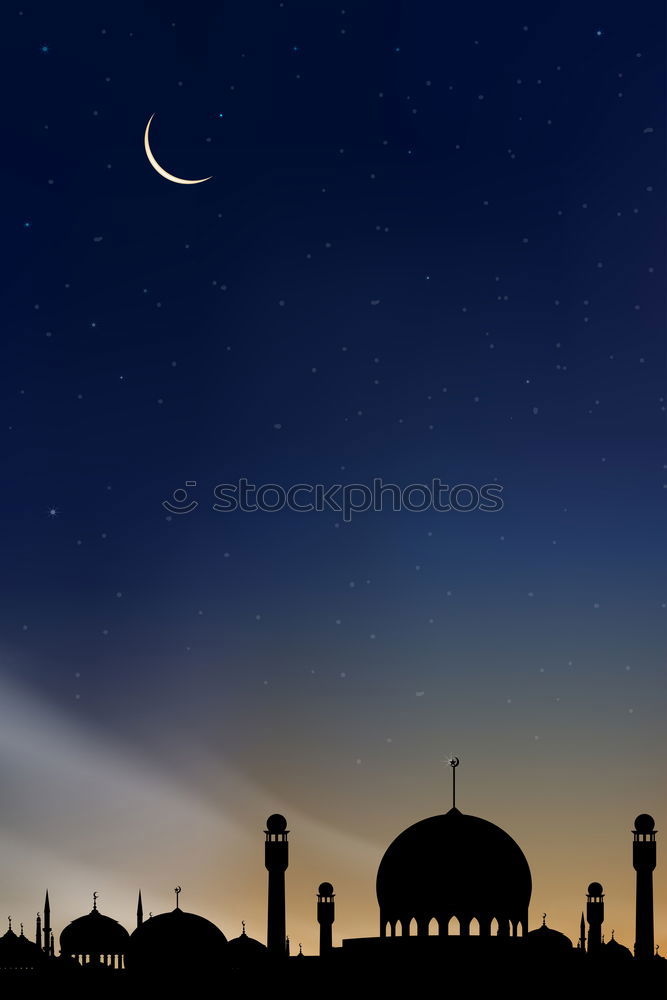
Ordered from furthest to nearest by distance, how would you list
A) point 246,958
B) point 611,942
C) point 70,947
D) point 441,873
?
point 70,947, point 611,942, point 246,958, point 441,873

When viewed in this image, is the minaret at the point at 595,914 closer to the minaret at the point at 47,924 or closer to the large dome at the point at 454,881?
the large dome at the point at 454,881

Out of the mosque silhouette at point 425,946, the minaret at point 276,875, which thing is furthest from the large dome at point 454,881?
the minaret at point 276,875

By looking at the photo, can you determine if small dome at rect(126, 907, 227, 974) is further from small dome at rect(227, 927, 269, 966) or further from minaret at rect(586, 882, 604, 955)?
minaret at rect(586, 882, 604, 955)

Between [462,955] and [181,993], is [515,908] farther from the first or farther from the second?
[181,993]

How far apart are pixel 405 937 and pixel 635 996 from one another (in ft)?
17.6

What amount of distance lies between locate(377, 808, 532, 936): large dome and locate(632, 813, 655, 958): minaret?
5.82 meters

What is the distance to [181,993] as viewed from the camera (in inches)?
1478

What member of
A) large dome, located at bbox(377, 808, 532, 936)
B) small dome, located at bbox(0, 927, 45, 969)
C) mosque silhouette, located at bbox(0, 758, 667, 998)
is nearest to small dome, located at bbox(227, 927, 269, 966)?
mosque silhouette, located at bbox(0, 758, 667, 998)

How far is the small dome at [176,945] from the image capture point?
131 feet

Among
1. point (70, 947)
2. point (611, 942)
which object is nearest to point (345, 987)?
point (611, 942)

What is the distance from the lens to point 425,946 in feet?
111

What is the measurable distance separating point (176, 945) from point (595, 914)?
12009mm

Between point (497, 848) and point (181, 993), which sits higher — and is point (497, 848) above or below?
above

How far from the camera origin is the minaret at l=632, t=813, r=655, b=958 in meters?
40.0
